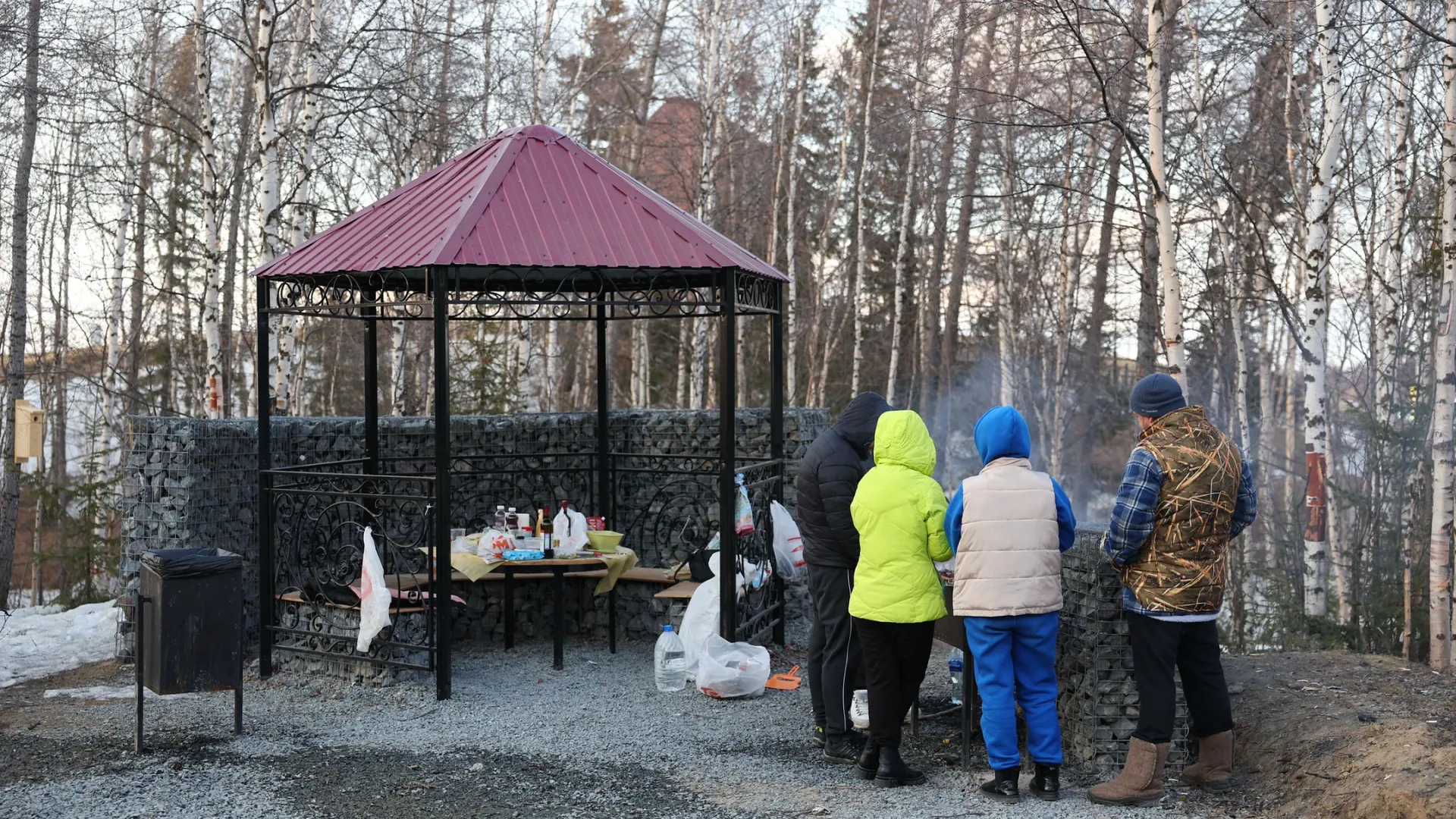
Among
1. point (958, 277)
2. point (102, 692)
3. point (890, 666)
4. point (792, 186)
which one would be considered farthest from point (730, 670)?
point (958, 277)

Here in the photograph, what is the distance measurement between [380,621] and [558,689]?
123 cm

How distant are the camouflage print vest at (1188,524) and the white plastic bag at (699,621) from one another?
10.4 ft

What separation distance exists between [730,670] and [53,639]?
224 inches

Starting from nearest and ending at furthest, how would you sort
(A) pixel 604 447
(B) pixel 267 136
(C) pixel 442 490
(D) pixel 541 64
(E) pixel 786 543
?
(C) pixel 442 490 < (E) pixel 786 543 < (A) pixel 604 447 < (B) pixel 267 136 < (D) pixel 541 64

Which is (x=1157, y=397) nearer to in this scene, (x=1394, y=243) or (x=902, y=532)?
(x=902, y=532)

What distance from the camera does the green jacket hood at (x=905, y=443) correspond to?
5379 millimetres

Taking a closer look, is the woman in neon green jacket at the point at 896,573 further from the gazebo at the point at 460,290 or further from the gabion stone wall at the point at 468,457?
the gabion stone wall at the point at 468,457

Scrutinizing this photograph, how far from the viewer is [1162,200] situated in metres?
8.63

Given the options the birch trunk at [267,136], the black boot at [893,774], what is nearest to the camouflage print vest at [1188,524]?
the black boot at [893,774]

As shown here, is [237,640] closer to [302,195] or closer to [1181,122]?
[302,195]

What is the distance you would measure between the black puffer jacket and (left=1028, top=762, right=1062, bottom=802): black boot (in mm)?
1337

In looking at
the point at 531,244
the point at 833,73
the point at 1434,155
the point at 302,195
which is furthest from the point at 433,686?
the point at 833,73

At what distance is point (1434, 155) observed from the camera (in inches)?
470

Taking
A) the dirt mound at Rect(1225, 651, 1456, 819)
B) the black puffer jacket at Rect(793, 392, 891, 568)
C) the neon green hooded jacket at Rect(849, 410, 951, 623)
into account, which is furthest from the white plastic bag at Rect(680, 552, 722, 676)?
the dirt mound at Rect(1225, 651, 1456, 819)
